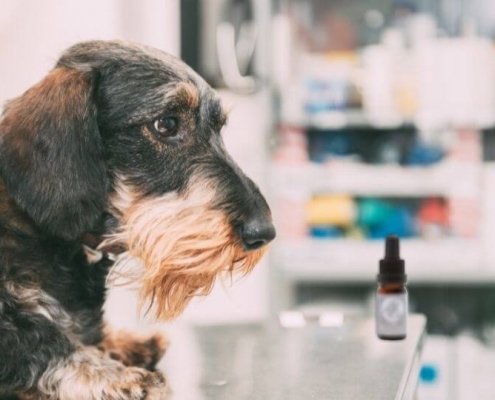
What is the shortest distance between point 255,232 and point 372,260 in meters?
1.70

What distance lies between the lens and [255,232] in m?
0.94

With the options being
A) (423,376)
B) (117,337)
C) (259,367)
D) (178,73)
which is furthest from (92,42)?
(423,376)

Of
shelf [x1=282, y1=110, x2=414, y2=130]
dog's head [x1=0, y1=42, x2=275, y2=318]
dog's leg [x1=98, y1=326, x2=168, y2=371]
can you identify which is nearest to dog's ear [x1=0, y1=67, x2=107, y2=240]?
dog's head [x1=0, y1=42, x2=275, y2=318]

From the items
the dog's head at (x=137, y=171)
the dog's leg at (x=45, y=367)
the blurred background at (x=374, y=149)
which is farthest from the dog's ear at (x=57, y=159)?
the blurred background at (x=374, y=149)

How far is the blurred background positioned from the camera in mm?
2531

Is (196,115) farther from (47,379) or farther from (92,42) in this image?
(47,379)

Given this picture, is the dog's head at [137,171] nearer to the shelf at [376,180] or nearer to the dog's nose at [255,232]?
the dog's nose at [255,232]

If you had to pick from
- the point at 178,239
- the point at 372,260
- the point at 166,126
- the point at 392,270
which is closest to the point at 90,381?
the point at 178,239

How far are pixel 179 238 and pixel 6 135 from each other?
0.83 ft

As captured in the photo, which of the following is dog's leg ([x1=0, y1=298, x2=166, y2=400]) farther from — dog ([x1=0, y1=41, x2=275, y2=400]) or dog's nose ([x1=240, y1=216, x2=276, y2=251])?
dog's nose ([x1=240, y1=216, x2=276, y2=251])

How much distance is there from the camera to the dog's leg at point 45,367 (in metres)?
0.88

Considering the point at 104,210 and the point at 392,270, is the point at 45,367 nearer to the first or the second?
the point at 104,210

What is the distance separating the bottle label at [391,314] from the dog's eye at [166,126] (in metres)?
0.56

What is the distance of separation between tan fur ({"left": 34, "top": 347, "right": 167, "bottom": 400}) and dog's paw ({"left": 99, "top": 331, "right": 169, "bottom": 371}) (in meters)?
0.16
